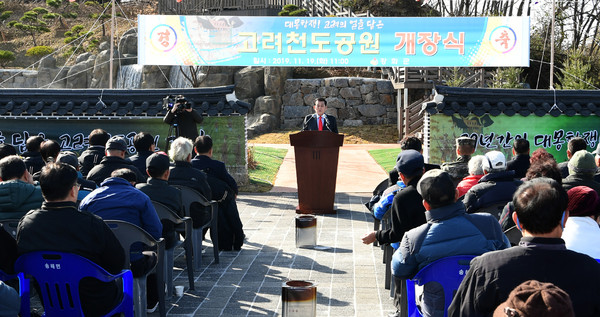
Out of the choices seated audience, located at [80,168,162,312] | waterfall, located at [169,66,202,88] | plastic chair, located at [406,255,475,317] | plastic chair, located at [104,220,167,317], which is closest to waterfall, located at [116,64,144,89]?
waterfall, located at [169,66,202,88]

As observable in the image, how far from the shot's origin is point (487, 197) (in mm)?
5902

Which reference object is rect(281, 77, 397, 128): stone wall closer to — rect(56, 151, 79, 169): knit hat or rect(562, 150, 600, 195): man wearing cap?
rect(56, 151, 79, 169): knit hat

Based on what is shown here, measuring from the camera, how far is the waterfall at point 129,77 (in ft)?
102

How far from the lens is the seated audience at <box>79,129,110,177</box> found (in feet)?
25.5

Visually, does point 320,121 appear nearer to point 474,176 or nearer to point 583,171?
point 474,176

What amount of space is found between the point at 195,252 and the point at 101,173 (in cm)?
142

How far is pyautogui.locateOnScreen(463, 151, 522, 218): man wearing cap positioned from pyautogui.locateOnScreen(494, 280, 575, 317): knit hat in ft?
12.8

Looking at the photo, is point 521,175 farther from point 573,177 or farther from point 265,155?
point 265,155

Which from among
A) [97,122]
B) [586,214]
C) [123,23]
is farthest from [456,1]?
[586,214]

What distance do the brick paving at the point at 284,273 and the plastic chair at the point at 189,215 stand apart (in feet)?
0.60

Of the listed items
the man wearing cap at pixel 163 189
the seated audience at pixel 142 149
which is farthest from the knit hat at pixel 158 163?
the seated audience at pixel 142 149

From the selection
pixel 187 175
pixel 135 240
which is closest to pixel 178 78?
pixel 187 175

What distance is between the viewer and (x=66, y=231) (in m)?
4.14

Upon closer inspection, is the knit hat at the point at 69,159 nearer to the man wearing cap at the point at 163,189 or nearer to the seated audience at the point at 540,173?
the man wearing cap at the point at 163,189
